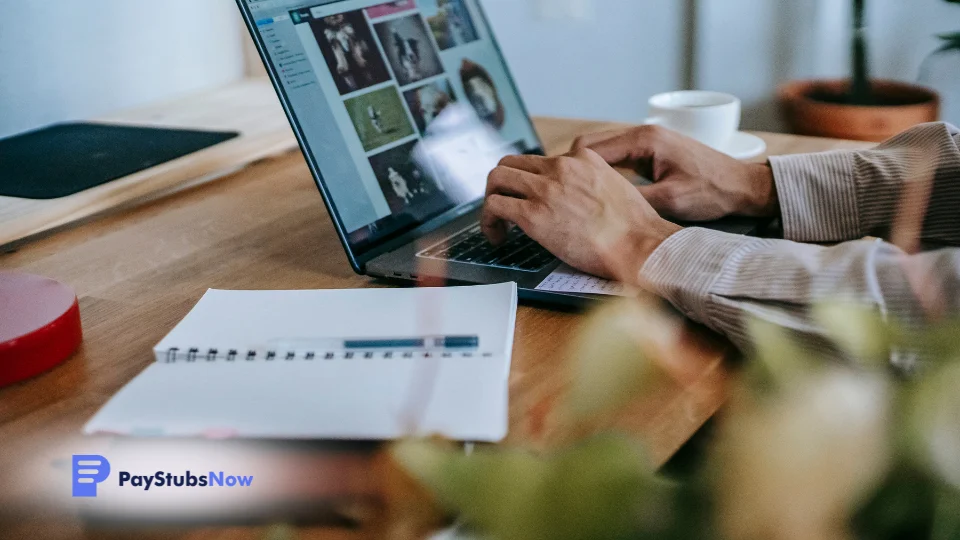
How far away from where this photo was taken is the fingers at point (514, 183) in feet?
2.50

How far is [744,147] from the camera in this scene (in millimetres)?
1116

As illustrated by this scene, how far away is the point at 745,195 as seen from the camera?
0.89m

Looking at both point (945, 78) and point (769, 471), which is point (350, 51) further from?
point (945, 78)

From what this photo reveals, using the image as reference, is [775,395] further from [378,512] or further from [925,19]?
[925,19]

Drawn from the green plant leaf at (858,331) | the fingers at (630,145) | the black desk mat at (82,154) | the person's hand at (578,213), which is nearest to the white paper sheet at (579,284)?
the person's hand at (578,213)

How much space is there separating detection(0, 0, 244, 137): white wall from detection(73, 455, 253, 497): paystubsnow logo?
3.33 feet

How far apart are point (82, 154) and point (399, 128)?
550 millimetres

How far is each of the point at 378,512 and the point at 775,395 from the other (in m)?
0.29

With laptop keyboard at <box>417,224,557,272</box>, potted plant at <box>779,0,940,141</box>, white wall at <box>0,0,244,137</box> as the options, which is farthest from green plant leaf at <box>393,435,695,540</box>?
potted plant at <box>779,0,940,141</box>

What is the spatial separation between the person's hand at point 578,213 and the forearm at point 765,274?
4 cm

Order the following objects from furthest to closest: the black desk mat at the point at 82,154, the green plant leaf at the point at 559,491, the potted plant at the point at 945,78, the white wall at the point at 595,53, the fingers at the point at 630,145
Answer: the white wall at the point at 595,53, the potted plant at the point at 945,78, the black desk mat at the point at 82,154, the fingers at the point at 630,145, the green plant leaf at the point at 559,491

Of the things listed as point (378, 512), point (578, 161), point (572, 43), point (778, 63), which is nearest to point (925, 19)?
point (778, 63)

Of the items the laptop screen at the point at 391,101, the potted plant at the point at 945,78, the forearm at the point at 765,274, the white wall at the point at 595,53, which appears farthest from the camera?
the white wall at the point at 595,53

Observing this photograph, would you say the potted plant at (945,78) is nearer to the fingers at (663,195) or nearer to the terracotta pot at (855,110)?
the terracotta pot at (855,110)
